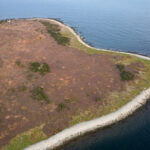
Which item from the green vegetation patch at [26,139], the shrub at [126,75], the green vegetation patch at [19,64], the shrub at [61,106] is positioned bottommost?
the green vegetation patch at [26,139]

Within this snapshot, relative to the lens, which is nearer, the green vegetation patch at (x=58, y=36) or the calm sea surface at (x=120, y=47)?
the calm sea surface at (x=120, y=47)

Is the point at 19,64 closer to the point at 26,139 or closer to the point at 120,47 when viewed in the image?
the point at 26,139

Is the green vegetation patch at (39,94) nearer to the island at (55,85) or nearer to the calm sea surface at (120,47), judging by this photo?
the island at (55,85)

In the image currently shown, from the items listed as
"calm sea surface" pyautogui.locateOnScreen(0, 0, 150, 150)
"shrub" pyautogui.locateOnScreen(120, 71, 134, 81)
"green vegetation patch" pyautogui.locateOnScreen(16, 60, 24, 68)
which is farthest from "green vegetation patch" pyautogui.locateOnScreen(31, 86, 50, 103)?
"shrub" pyautogui.locateOnScreen(120, 71, 134, 81)

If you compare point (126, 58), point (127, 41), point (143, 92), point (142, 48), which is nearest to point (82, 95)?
point (143, 92)

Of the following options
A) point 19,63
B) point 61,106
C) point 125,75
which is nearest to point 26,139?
point 61,106

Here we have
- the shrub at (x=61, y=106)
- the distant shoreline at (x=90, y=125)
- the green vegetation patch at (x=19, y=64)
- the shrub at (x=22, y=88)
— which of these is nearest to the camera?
the distant shoreline at (x=90, y=125)

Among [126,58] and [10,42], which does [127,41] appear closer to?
[126,58]

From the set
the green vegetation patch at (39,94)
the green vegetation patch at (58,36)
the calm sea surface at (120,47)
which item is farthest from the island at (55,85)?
the calm sea surface at (120,47)
